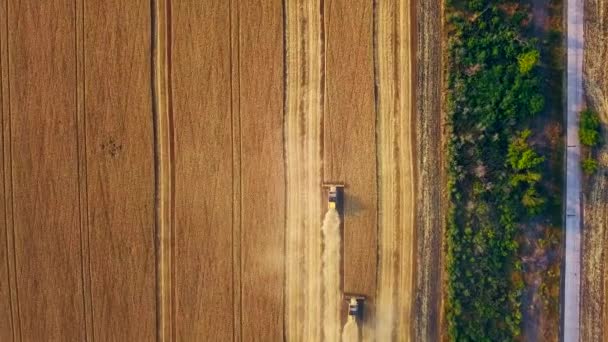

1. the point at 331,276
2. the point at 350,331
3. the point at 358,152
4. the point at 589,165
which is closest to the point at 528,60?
the point at 589,165

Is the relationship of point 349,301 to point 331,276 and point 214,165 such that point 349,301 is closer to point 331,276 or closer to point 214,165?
point 331,276

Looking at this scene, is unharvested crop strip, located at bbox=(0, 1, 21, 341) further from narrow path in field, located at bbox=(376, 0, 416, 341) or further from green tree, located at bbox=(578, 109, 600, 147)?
green tree, located at bbox=(578, 109, 600, 147)

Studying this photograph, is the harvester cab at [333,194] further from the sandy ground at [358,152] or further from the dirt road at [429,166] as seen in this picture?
the dirt road at [429,166]

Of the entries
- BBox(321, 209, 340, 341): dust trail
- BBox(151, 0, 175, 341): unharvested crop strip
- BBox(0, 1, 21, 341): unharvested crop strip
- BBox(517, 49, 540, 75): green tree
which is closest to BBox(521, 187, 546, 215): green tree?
BBox(517, 49, 540, 75): green tree

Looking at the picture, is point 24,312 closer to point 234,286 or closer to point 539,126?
point 234,286

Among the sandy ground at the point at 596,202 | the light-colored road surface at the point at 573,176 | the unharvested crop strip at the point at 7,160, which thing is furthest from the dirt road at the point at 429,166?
the unharvested crop strip at the point at 7,160

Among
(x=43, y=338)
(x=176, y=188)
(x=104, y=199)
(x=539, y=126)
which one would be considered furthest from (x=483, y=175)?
(x=43, y=338)
